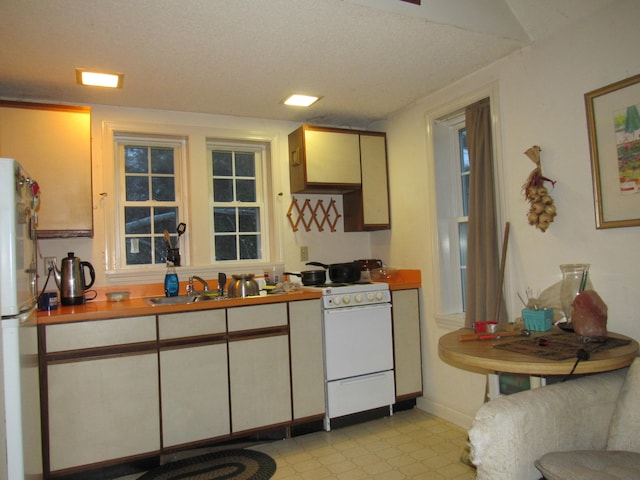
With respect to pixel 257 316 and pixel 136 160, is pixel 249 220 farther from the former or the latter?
pixel 257 316

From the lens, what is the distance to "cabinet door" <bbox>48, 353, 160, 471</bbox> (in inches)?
93.7

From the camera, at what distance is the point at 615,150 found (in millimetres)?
2104

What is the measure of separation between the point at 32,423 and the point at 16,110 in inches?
73.2

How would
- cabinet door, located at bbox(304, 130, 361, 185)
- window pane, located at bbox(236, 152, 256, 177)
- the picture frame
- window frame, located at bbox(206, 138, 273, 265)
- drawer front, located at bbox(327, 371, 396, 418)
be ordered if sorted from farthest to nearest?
window pane, located at bbox(236, 152, 256, 177)
window frame, located at bbox(206, 138, 273, 265)
cabinet door, located at bbox(304, 130, 361, 185)
drawer front, located at bbox(327, 371, 396, 418)
the picture frame

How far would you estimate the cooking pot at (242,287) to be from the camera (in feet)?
10.1

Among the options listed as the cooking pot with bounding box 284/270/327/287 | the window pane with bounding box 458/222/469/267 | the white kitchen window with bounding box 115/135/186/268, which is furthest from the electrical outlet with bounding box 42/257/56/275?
the window pane with bounding box 458/222/469/267

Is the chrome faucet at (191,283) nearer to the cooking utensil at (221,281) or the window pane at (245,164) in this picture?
the cooking utensil at (221,281)

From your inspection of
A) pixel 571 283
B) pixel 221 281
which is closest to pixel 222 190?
pixel 221 281

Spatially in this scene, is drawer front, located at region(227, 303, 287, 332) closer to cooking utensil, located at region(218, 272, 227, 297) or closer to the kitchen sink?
the kitchen sink

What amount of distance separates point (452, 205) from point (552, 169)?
0.97 meters

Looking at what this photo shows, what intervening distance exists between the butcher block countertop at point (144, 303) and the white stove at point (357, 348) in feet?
0.57

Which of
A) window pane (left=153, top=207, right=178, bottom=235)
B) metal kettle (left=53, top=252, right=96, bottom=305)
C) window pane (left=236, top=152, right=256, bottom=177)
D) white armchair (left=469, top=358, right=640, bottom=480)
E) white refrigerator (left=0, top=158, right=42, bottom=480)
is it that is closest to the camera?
white armchair (left=469, top=358, right=640, bottom=480)

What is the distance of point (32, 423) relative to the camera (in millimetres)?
2045

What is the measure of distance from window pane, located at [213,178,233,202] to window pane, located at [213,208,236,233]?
0.30ft
